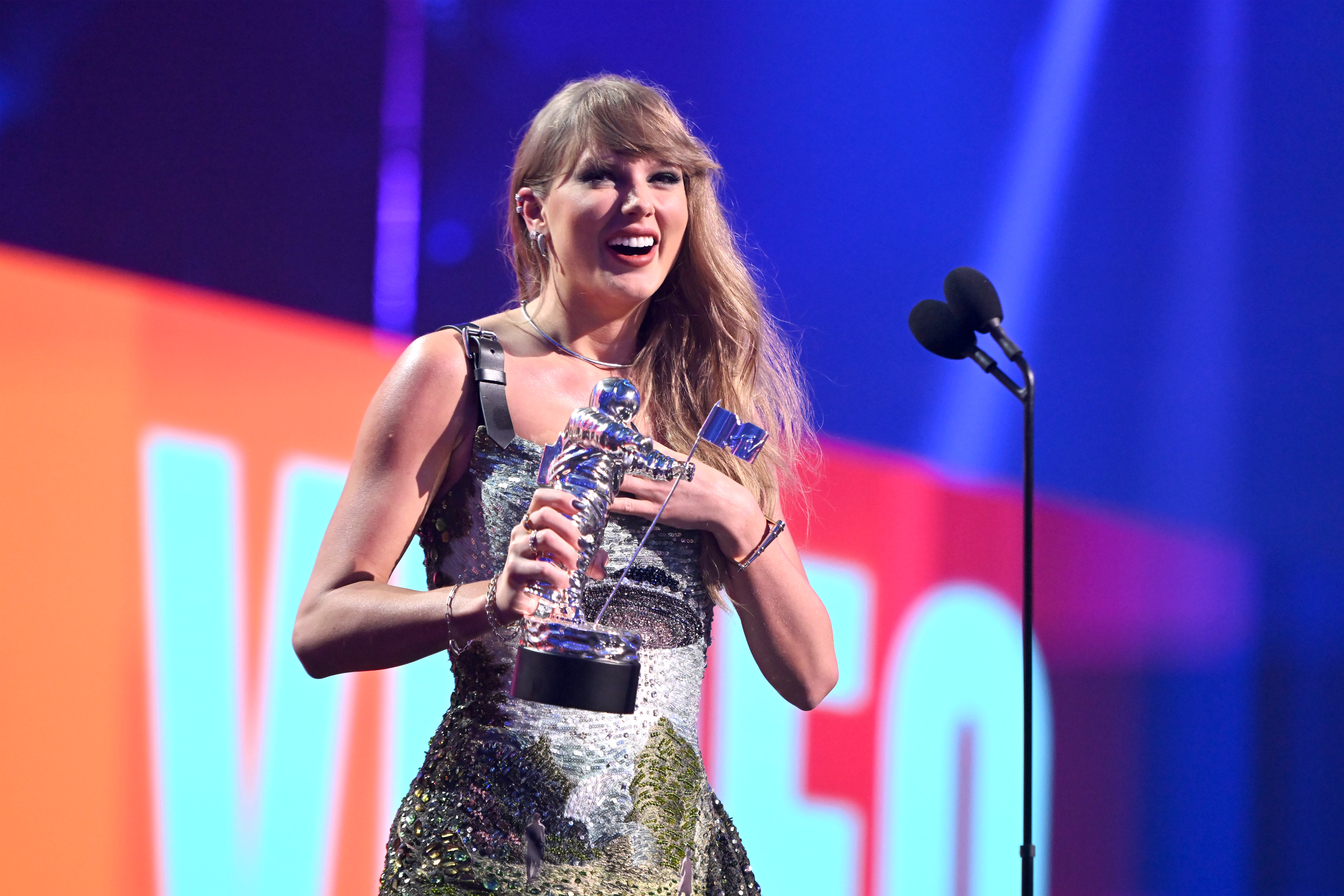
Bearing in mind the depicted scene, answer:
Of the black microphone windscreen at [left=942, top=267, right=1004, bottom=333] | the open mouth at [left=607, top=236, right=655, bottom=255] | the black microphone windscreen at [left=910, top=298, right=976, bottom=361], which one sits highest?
the black microphone windscreen at [left=942, top=267, right=1004, bottom=333]

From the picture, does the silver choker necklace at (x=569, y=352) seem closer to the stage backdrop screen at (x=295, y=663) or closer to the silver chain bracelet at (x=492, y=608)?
the silver chain bracelet at (x=492, y=608)

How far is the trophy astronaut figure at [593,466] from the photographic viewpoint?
3.49 feet

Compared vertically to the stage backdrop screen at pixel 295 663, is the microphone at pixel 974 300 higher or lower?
higher

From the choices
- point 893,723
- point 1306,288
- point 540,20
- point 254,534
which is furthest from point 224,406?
point 1306,288

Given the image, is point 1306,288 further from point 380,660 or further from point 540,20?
point 380,660

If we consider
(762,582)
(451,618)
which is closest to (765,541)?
(762,582)

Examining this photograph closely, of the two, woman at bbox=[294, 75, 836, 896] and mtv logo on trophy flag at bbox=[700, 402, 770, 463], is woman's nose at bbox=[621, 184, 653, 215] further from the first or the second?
mtv logo on trophy flag at bbox=[700, 402, 770, 463]

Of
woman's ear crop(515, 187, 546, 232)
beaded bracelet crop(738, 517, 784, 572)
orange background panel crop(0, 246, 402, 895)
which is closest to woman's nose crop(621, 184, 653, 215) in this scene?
woman's ear crop(515, 187, 546, 232)

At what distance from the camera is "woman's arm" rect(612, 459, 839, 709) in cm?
128

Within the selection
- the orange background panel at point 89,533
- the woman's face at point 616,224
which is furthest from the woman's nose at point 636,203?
the orange background panel at point 89,533

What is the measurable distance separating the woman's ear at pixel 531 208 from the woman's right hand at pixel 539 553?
A: 0.50 meters

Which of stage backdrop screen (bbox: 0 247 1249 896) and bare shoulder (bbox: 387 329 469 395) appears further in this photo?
stage backdrop screen (bbox: 0 247 1249 896)

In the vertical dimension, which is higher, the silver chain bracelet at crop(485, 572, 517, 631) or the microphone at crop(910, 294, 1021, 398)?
the microphone at crop(910, 294, 1021, 398)

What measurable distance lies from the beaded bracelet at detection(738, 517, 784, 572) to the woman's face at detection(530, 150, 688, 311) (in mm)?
282
